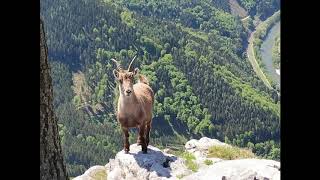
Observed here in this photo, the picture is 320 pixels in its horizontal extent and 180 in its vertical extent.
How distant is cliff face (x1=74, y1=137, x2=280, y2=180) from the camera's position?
42.5 feet

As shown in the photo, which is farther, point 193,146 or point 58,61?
point 58,61

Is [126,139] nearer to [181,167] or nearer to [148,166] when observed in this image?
[148,166]

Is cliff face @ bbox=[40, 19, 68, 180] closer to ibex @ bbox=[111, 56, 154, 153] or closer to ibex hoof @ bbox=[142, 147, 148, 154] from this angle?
ibex @ bbox=[111, 56, 154, 153]

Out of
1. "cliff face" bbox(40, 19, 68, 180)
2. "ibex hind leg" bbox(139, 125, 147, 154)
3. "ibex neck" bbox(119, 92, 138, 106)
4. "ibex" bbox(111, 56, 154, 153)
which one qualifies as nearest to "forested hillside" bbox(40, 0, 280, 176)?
"ibex hind leg" bbox(139, 125, 147, 154)

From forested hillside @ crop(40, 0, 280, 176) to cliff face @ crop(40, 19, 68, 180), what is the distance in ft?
374

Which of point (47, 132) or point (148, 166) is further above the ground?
point (47, 132)

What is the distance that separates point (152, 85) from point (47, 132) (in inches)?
6081

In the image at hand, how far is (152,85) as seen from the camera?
519ft

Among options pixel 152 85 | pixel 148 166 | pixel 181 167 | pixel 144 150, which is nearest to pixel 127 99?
pixel 144 150
